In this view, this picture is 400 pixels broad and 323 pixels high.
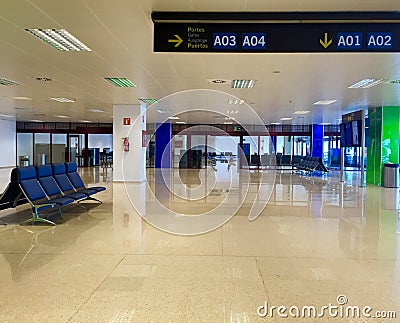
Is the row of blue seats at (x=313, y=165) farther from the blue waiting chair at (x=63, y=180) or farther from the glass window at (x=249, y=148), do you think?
the blue waiting chair at (x=63, y=180)

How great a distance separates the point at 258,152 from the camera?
23.6m

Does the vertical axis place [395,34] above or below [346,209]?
above

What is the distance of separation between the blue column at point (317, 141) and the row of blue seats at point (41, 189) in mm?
17647

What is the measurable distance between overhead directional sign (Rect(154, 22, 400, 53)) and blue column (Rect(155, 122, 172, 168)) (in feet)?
56.1

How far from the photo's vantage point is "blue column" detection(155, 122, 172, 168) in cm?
2106

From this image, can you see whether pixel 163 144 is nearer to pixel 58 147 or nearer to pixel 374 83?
pixel 58 147

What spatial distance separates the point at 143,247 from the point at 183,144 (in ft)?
61.2

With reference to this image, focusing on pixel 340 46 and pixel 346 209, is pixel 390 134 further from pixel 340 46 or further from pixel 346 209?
pixel 340 46

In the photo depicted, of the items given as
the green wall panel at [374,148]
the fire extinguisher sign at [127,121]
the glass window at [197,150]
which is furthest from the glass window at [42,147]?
the green wall panel at [374,148]

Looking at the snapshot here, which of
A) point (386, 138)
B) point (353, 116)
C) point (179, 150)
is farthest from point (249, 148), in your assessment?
point (386, 138)

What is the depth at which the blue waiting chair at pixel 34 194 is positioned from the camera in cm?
575

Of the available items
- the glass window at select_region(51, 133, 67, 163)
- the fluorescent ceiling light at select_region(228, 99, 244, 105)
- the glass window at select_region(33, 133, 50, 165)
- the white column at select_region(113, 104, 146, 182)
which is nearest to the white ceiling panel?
the fluorescent ceiling light at select_region(228, 99, 244, 105)

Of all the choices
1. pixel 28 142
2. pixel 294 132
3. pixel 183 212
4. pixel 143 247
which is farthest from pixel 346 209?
pixel 28 142

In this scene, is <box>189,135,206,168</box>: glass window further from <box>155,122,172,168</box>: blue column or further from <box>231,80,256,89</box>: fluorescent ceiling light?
<box>231,80,256,89</box>: fluorescent ceiling light
